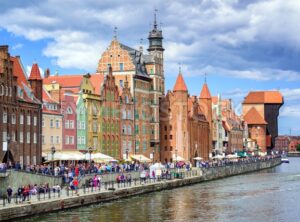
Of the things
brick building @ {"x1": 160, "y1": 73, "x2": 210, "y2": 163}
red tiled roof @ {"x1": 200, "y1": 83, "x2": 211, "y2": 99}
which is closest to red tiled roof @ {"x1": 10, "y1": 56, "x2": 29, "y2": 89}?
brick building @ {"x1": 160, "y1": 73, "x2": 210, "y2": 163}

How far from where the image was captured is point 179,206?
57875 mm

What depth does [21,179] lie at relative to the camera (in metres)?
55.6

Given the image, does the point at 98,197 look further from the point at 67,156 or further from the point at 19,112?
the point at 19,112

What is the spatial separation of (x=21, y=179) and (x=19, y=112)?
54.2 feet

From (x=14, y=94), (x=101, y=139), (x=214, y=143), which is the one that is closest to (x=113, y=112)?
(x=101, y=139)

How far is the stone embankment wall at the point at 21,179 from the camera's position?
2101 inches

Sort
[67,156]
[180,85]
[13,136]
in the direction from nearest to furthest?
[13,136]
[67,156]
[180,85]

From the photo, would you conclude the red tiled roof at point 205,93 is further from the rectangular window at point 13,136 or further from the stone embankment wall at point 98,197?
the rectangular window at point 13,136

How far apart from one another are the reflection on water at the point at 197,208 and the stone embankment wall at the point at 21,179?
20.5 ft

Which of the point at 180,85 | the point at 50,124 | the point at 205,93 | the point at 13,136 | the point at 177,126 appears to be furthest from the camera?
the point at 205,93

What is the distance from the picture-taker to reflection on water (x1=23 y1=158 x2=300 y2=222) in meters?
49.4

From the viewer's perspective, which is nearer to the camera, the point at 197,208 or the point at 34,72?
the point at 197,208

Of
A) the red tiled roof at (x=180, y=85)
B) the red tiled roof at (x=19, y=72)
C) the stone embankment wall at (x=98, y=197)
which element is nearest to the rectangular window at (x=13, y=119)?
the red tiled roof at (x=19, y=72)

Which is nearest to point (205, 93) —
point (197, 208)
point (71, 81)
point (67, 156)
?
point (71, 81)
